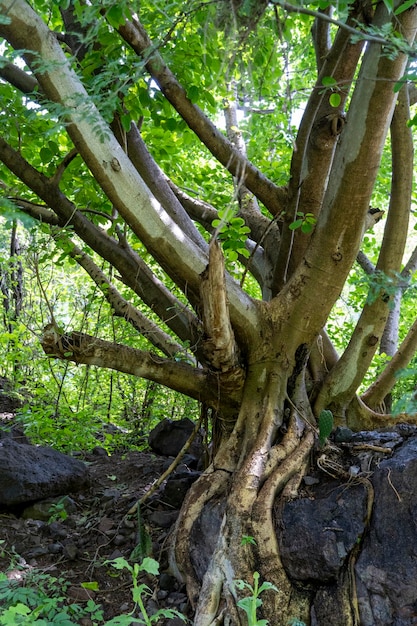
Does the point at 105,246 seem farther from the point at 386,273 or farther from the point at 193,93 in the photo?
the point at 386,273

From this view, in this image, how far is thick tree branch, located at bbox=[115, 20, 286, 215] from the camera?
12.0 ft

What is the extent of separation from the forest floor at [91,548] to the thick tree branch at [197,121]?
8.68ft

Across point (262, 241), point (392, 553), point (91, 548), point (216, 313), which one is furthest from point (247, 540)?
point (262, 241)

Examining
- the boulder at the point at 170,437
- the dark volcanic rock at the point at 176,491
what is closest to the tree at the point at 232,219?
the dark volcanic rock at the point at 176,491

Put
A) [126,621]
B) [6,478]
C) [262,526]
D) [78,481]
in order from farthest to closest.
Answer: [78,481] < [6,478] < [262,526] < [126,621]

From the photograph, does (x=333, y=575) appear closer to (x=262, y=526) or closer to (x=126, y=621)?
(x=262, y=526)

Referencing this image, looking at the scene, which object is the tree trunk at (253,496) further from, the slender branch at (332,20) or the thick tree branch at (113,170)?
the slender branch at (332,20)

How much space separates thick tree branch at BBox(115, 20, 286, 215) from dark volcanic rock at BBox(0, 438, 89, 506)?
2.83m

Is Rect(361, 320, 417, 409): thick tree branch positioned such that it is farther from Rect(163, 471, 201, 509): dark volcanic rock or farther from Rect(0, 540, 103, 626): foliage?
Rect(0, 540, 103, 626): foliage

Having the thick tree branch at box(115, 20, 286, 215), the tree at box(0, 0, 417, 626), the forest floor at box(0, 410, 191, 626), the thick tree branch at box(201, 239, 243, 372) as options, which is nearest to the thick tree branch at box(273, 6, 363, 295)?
the tree at box(0, 0, 417, 626)

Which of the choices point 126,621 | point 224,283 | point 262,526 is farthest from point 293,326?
point 126,621

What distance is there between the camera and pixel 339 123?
3.81 meters

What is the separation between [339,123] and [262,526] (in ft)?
9.21

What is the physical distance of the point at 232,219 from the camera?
3.66m
